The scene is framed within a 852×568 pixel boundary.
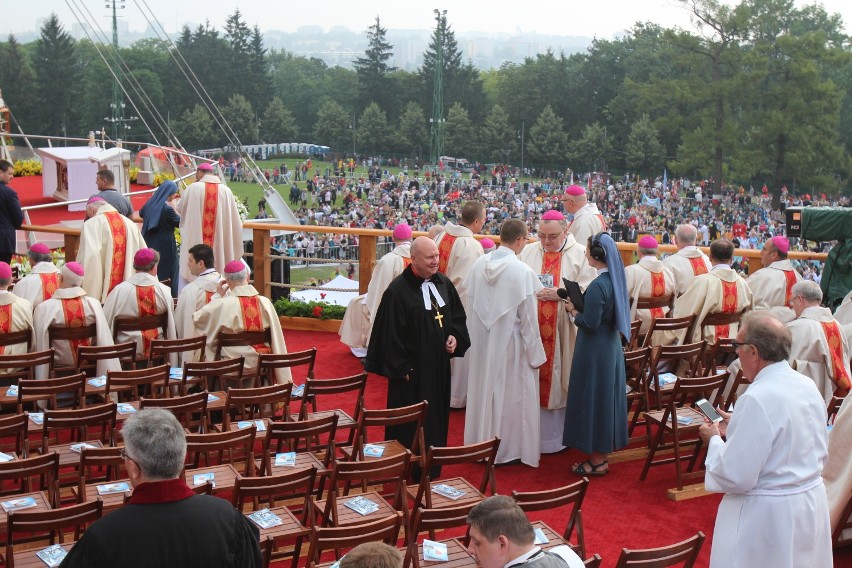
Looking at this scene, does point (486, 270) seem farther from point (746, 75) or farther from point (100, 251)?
point (746, 75)

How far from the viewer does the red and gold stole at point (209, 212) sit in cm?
1268

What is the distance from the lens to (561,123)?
82.7 metres

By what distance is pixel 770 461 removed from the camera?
4.68 m

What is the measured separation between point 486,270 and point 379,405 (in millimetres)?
Answer: 2310

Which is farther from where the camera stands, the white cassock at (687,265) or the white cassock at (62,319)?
the white cassock at (687,265)

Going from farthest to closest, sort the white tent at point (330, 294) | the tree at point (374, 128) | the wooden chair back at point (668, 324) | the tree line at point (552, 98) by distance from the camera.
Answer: the tree at point (374, 128) < the tree line at point (552, 98) < the white tent at point (330, 294) < the wooden chair back at point (668, 324)

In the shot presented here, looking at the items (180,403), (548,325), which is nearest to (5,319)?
(180,403)

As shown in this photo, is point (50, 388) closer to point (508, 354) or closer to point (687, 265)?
point (508, 354)

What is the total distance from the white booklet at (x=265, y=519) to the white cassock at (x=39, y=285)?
4.79m

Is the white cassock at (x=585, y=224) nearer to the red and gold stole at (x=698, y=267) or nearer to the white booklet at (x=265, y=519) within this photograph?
the red and gold stole at (x=698, y=267)

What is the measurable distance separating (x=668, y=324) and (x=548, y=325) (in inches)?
51.5

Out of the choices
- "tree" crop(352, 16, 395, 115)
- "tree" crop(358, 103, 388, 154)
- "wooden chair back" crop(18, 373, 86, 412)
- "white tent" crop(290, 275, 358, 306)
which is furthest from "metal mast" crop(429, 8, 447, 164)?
"wooden chair back" crop(18, 373, 86, 412)

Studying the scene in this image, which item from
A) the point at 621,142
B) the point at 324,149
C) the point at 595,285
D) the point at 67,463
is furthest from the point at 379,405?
Answer: the point at 324,149

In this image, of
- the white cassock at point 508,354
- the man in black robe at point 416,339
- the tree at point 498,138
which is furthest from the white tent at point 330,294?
the tree at point 498,138
